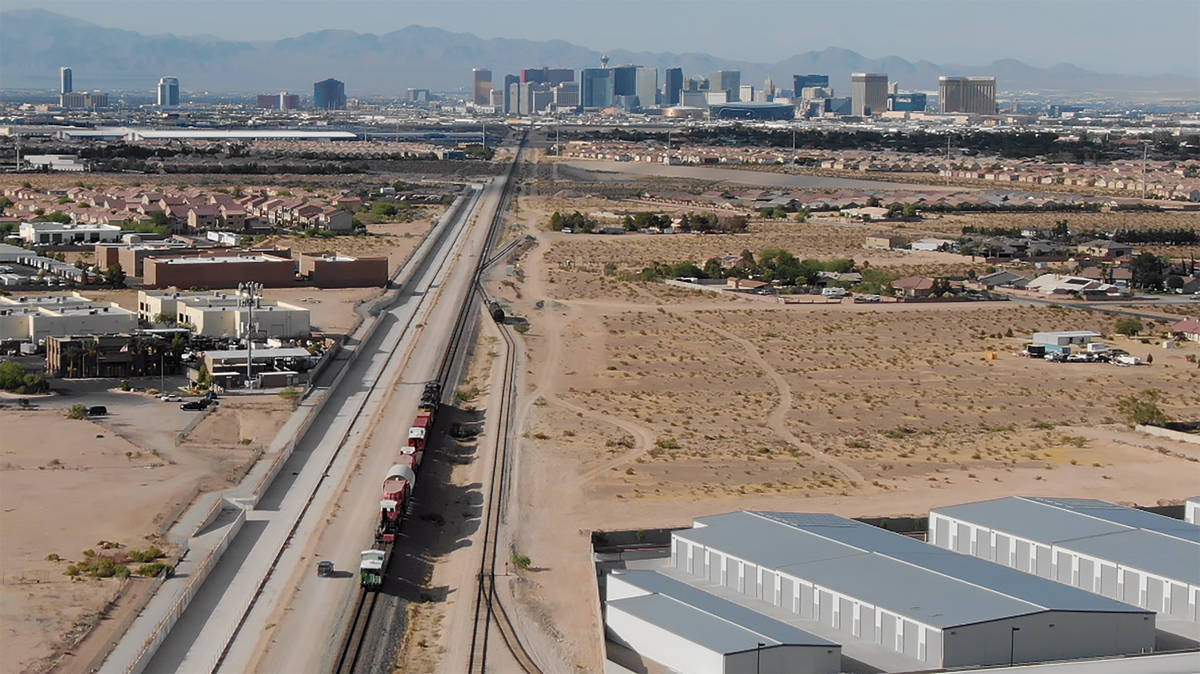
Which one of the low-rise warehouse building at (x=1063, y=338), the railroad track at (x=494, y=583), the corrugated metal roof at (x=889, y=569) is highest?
the low-rise warehouse building at (x=1063, y=338)

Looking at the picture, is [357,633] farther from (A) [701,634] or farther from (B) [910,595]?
(B) [910,595]

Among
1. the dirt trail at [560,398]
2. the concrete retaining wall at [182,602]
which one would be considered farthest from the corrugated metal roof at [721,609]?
the dirt trail at [560,398]

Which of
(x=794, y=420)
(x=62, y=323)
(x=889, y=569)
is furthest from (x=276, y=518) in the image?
(x=62, y=323)

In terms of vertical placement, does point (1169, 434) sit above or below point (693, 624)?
below

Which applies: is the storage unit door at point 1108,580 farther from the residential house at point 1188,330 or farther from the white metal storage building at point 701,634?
the residential house at point 1188,330

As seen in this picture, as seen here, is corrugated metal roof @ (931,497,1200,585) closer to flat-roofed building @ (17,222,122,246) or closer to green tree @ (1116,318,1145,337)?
green tree @ (1116,318,1145,337)

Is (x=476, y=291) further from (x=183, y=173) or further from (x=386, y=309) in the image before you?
(x=183, y=173)

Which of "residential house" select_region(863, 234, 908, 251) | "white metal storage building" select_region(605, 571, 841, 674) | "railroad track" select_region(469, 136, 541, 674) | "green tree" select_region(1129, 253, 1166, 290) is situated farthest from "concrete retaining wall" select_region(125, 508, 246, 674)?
"residential house" select_region(863, 234, 908, 251)
